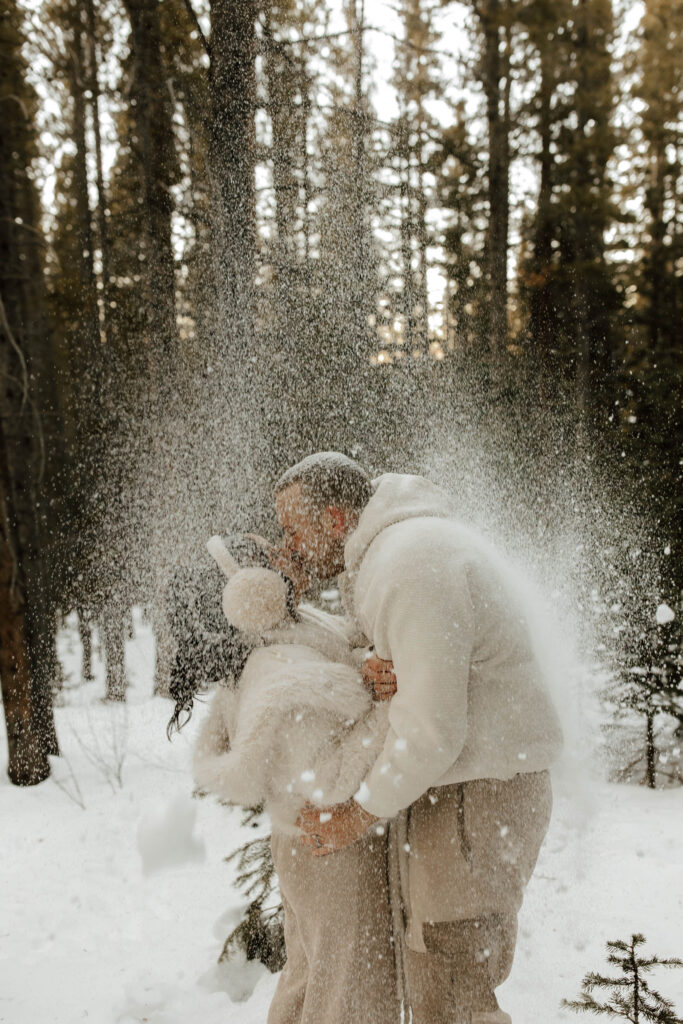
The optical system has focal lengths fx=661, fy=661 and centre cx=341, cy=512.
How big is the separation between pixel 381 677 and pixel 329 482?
0.41m

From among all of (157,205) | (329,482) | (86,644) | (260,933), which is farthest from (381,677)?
(86,644)

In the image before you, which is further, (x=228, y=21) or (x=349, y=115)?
(x=349, y=115)

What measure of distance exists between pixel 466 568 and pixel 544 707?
347mm

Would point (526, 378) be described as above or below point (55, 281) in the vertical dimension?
below

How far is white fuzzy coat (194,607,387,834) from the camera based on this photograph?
4.12 feet

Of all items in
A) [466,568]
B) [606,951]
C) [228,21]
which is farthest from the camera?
[228,21]

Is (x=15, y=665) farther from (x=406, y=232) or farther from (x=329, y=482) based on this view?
(x=406, y=232)

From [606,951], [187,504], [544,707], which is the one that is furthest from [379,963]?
[187,504]

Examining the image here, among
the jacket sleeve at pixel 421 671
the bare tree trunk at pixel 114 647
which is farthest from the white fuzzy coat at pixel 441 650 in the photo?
the bare tree trunk at pixel 114 647

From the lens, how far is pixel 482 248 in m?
3.51

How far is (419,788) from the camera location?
1.20 m

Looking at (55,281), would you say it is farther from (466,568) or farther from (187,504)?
(466,568)

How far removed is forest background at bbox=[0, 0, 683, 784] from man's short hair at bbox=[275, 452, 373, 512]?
1483 mm

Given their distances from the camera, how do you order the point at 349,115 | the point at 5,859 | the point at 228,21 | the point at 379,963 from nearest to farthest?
the point at 379,963 → the point at 228,21 → the point at 5,859 → the point at 349,115
